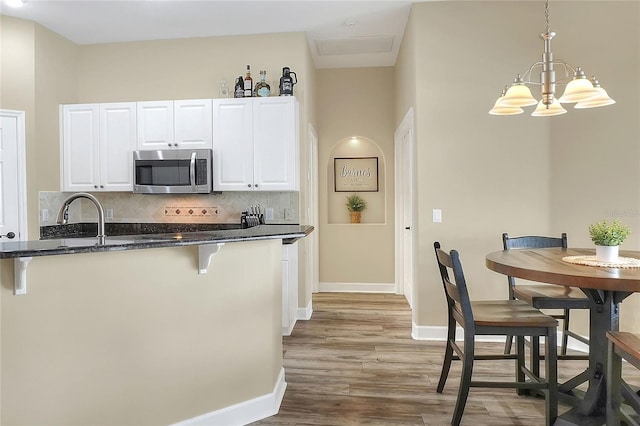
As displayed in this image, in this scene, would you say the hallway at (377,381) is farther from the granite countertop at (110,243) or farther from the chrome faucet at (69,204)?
the chrome faucet at (69,204)

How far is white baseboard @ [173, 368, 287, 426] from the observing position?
1.99m

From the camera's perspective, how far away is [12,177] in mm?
3553

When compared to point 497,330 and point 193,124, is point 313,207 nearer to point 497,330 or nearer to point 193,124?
point 193,124

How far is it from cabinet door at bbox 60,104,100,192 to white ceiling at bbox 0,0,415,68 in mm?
819

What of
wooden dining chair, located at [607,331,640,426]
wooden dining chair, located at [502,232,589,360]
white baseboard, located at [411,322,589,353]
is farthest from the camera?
white baseboard, located at [411,322,589,353]

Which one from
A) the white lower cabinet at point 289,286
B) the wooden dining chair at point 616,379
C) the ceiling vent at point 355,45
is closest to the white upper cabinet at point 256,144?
the white lower cabinet at point 289,286

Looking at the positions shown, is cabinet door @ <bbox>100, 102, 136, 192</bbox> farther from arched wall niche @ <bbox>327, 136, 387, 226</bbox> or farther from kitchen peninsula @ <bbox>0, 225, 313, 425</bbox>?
arched wall niche @ <bbox>327, 136, 387, 226</bbox>

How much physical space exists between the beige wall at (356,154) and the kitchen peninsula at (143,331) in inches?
114

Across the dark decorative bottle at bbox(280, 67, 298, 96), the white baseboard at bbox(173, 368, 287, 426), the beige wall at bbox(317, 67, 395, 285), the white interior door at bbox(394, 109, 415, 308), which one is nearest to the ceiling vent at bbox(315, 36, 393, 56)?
the beige wall at bbox(317, 67, 395, 285)

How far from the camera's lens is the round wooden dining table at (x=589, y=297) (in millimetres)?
1745

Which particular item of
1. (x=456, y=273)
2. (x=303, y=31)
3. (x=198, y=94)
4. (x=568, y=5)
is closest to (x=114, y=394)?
(x=456, y=273)

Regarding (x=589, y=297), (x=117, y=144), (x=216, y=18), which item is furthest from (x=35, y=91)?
(x=589, y=297)

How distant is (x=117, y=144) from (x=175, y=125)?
656mm

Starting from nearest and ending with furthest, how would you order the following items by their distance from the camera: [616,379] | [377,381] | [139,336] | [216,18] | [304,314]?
1. [616,379]
2. [139,336]
3. [377,381]
4. [216,18]
5. [304,314]
